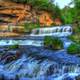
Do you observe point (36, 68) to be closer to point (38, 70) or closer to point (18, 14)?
point (38, 70)

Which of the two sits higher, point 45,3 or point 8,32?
point 45,3

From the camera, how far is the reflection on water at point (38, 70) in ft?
45.9

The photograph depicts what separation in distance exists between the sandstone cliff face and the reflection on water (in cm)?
2995

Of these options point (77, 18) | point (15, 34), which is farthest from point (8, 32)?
point (77, 18)

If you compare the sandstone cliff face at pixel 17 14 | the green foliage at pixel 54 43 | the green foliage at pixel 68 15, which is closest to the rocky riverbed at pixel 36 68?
the green foliage at pixel 54 43

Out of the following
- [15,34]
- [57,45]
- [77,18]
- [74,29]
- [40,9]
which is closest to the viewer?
[57,45]

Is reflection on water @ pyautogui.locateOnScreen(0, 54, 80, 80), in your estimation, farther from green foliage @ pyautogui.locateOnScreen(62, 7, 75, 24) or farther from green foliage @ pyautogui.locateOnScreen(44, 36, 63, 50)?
green foliage @ pyautogui.locateOnScreen(62, 7, 75, 24)

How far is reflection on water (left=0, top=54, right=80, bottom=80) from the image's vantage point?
1399 cm

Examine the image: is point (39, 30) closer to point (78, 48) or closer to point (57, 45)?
point (57, 45)

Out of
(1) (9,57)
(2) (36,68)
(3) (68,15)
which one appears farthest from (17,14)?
(2) (36,68)

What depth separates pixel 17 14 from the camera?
48594 mm

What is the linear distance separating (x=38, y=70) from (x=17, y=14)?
3436 cm

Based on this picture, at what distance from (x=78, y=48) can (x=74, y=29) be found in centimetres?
1818

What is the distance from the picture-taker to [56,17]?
186 feet
